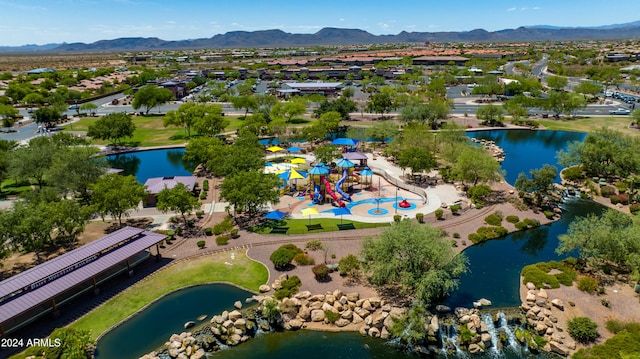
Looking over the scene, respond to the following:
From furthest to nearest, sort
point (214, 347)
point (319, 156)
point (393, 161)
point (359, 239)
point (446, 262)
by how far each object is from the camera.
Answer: point (393, 161) < point (319, 156) < point (359, 239) < point (446, 262) < point (214, 347)

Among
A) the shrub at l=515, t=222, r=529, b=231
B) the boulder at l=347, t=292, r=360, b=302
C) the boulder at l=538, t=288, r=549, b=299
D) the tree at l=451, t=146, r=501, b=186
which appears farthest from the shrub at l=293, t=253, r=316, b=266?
the tree at l=451, t=146, r=501, b=186

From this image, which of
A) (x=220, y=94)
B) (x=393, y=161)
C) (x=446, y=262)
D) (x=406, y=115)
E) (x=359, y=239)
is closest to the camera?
(x=446, y=262)

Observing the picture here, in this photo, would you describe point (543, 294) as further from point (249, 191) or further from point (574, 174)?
point (574, 174)

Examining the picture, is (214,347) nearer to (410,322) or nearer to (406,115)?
(410,322)

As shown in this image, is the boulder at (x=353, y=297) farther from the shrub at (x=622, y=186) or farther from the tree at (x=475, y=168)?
the shrub at (x=622, y=186)

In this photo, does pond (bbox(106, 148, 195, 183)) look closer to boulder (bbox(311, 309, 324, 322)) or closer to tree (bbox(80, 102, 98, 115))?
tree (bbox(80, 102, 98, 115))

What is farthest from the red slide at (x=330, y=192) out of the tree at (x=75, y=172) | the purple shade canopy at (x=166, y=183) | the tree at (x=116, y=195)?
the tree at (x=75, y=172)

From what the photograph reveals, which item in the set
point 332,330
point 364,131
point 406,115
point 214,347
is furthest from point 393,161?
point 214,347

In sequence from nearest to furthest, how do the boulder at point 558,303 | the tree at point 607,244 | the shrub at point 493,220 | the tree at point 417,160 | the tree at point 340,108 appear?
the boulder at point 558,303, the tree at point 607,244, the shrub at point 493,220, the tree at point 417,160, the tree at point 340,108
